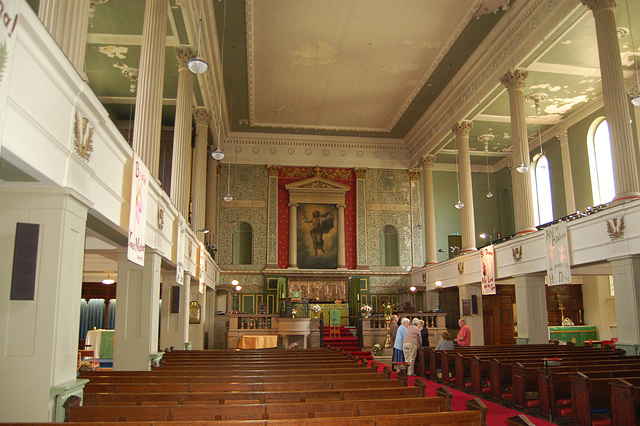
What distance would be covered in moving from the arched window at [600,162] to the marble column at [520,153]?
599cm

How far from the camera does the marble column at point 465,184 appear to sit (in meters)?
20.8

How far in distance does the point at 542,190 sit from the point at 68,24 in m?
23.0

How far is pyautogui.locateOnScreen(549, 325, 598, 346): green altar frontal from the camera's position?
20656 millimetres

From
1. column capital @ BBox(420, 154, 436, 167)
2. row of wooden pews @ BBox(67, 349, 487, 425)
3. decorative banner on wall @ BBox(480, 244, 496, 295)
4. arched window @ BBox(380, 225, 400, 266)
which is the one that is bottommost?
row of wooden pews @ BBox(67, 349, 487, 425)

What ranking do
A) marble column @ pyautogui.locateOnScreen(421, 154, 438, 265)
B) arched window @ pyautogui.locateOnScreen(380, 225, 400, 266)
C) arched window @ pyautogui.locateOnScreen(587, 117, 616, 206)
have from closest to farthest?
arched window @ pyautogui.locateOnScreen(587, 117, 616, 206)
marble column @ pyautogui.locateOnScreen(421, 154, 438, 265)
arched window @ pyautogui.locateOnScreen(380, 225, 400, 266)

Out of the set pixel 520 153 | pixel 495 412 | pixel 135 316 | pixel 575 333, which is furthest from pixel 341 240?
pixel 495 412

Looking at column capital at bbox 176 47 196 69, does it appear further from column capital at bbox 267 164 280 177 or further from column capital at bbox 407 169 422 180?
column capital at bbox 407 169 422 180

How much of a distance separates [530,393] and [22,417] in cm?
819

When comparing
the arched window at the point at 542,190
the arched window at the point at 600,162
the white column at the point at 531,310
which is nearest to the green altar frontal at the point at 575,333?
the arched window at the point at 542,190

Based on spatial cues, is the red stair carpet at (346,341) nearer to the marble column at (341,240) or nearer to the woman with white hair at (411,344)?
the woman with white hair at (411,344)

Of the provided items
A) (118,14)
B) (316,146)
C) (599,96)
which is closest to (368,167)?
(316,146)

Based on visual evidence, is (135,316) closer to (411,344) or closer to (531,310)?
(411,344)

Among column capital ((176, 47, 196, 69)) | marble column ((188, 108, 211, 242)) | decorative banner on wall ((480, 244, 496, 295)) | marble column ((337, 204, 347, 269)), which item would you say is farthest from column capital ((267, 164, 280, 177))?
decorative banner on wall ((480, 244, 496, 295))

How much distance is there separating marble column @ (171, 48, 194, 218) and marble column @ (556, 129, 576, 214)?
16139 mm
